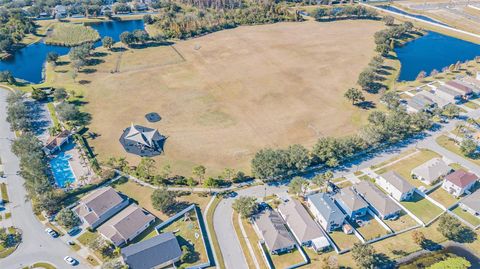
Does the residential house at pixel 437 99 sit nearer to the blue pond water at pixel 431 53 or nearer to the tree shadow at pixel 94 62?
the blue pond water at pixel 431 53

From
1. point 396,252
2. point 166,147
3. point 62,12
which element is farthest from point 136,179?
point 62,12

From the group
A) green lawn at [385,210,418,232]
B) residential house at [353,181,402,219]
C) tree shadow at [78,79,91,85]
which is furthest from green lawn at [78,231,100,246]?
tree shadow at [78,79,91,85]

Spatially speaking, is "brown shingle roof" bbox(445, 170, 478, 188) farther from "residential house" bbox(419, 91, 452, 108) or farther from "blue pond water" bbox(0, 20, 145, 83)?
Result: "blue pond water" bbox(0, 20, 145, 83)

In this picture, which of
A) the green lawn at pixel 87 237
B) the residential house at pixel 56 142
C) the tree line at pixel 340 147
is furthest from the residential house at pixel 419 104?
the residential house at pixel 56 142

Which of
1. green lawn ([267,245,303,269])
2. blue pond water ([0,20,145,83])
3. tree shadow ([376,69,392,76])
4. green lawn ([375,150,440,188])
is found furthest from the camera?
tree shadow ([376,69,392,76])

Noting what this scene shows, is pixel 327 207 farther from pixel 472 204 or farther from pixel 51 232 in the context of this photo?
pixel 51 232

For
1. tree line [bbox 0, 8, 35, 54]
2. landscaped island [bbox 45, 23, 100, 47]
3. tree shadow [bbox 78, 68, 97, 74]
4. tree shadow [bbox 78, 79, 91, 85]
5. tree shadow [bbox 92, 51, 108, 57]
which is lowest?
tree shadow [bbox 78, 79, 91, 85]
